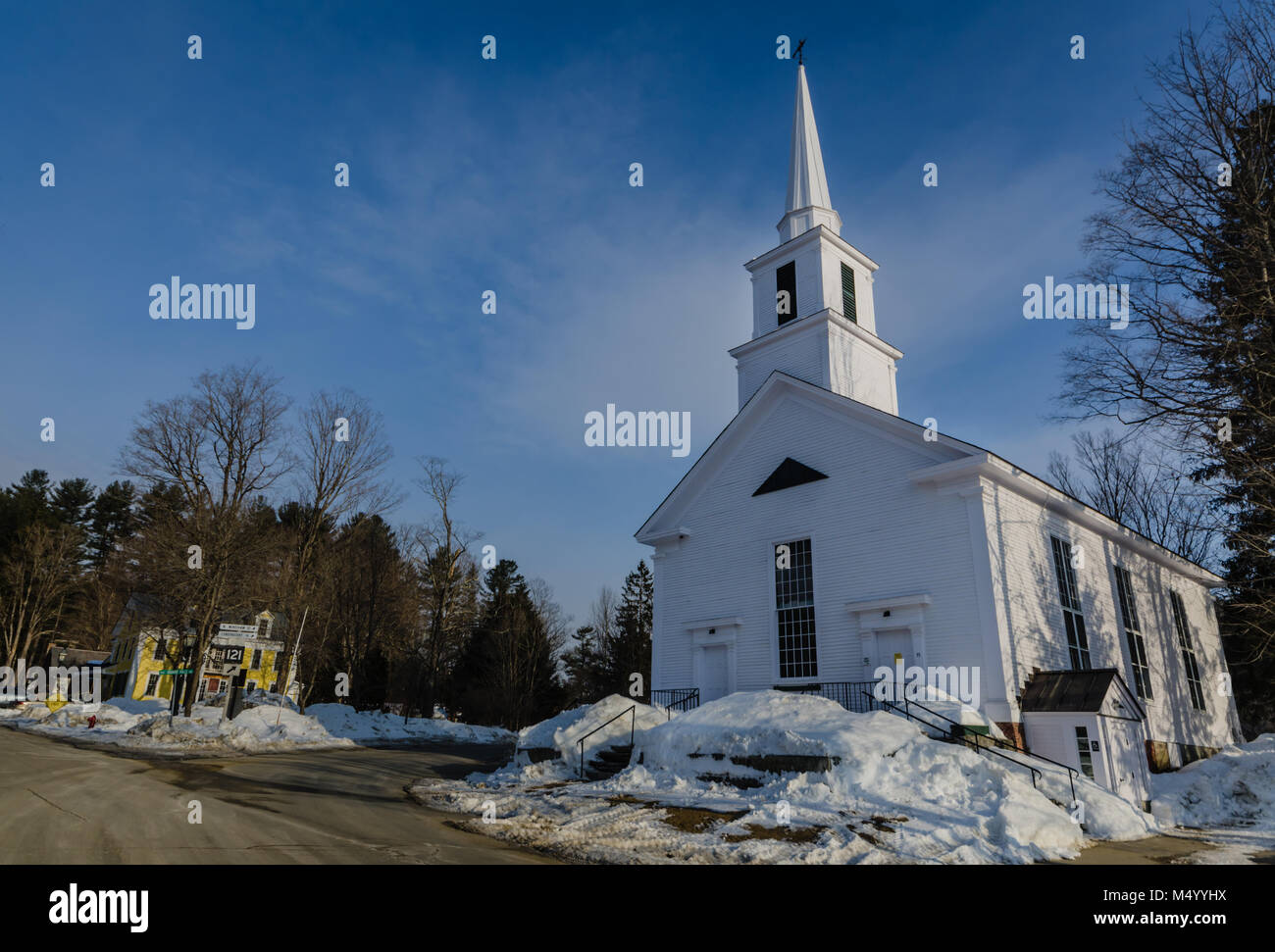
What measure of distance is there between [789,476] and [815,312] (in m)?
5.92

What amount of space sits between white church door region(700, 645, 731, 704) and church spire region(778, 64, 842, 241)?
14647 millimetres

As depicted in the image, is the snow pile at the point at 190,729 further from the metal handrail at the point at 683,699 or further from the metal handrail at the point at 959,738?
the metal handrail at the point at 959,738

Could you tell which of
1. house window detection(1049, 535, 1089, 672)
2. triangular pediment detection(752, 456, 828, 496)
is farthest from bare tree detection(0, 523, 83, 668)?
house window detection(1049, 535, 1089, 672)

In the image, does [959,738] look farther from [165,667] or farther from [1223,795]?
[165,667]

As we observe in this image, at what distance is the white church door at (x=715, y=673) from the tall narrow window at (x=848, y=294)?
1141 cm

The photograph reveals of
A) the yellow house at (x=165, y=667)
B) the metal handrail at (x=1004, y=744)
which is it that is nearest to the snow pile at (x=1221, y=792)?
the metal handrail at (x=1004, y=744)

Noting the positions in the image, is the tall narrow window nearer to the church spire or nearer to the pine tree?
the church spire

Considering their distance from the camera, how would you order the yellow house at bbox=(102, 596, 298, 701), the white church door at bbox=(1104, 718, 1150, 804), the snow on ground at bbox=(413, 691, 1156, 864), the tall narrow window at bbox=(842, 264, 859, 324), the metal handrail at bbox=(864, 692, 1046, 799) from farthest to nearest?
the yellow house at bbox=(102, 596, 298, 701) < the tall narrow window at bbox=(842, 264, 859, 324) < the white church door at bbox=(1104, 718, 1150, 804) < the metal handrail at bbox=(864, 692, 1046, 799) < the snow on ground at bbox=(413, 691, 1156, 864)

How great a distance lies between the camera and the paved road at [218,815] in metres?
7.93

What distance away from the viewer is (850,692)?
17844 mm

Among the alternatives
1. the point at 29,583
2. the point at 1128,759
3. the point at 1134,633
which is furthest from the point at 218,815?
the point at 29,583

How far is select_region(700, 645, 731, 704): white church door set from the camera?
2086 centimetres

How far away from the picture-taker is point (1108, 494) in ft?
144
